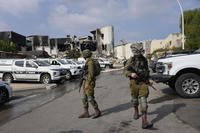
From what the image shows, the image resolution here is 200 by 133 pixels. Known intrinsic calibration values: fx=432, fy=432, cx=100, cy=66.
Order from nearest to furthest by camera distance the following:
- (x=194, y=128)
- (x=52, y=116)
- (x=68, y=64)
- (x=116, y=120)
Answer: (x=194, y=128) < (x=116, y=120) < (x=52, y=116) < (x=68, y=64)

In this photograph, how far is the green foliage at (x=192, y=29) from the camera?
6215 cm

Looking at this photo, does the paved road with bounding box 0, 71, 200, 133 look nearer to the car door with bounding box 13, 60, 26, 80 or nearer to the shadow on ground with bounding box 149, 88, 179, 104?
the shadow on ground with bounding box 149, 88, 179, 104

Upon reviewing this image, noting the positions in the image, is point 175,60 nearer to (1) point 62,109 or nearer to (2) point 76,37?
(1) point 62,109

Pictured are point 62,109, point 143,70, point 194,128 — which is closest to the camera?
point 194,128

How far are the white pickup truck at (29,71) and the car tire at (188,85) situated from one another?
13.9 metres

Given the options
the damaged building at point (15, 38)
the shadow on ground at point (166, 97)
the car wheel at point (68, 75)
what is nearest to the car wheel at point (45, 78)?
the car wheel at point (68, 75)

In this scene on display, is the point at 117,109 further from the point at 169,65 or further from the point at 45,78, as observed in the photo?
the point at 45,78

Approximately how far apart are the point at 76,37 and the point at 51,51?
854 centimetres

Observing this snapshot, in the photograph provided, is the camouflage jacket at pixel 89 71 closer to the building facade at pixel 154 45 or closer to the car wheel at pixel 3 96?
the car wheel at pixel 3 96

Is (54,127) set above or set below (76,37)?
below

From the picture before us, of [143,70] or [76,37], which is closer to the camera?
[143,70]

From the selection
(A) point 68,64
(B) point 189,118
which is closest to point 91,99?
(B) point 189,118

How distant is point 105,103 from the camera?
13.2m

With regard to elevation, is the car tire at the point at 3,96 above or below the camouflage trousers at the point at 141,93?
below
